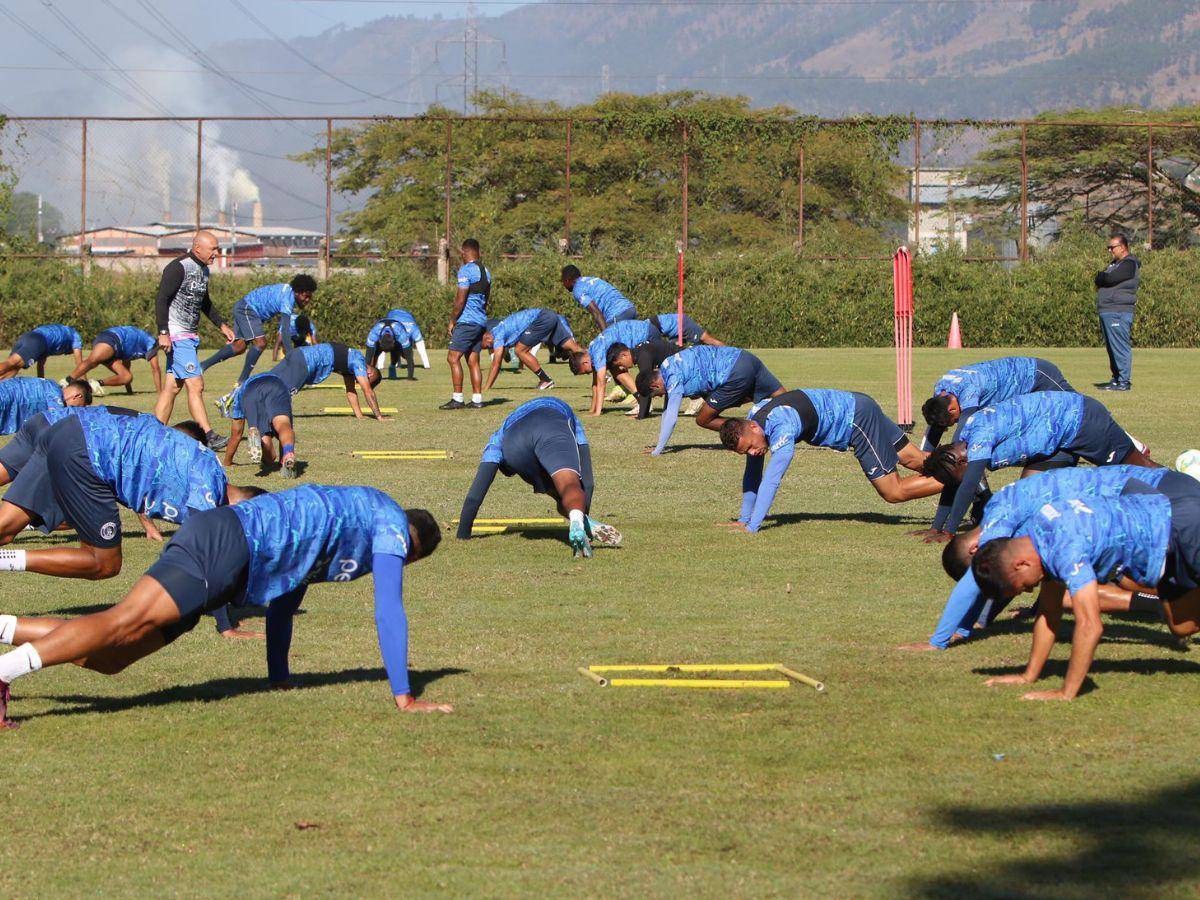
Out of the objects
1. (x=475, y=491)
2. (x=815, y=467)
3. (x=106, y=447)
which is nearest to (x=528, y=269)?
(x=815, y=467)

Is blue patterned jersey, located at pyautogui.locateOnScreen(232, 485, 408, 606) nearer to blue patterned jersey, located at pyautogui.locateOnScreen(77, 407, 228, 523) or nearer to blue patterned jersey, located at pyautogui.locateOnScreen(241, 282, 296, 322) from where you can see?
blue patterned jersey, located at pyautogui.locateOnScreen(77, 407, 228, 523)

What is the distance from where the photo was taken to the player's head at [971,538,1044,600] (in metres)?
7.54

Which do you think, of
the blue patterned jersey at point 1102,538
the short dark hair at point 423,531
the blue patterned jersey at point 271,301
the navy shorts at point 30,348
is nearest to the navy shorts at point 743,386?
the blue patterned jersey at point 271,301

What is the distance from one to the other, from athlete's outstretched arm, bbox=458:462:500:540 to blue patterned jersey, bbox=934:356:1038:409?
373 cm

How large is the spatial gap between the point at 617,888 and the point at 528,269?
32308 millimetres

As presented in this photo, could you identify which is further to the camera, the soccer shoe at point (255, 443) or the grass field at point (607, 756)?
the soccer shoe at point (255, 443)

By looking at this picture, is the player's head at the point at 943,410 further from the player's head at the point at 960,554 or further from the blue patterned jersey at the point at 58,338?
the blue patterned jersey at the point at 58,338

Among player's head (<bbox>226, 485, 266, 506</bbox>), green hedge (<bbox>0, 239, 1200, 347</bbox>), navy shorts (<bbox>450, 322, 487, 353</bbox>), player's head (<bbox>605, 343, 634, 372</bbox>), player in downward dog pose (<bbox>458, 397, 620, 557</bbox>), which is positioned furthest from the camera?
green hedge (<bbox>0, 239, 1200, 347</bbox>)

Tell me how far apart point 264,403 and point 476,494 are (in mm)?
4606

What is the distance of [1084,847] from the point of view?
595 centimetres

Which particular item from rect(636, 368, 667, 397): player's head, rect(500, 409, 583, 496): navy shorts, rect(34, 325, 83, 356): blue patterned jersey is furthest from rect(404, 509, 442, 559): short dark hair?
rect(34, 325, 83, 356): blue patterned jersey

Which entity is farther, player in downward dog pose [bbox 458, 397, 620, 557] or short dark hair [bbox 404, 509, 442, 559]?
player in downward dog pose [bbox 458, 397, 620, 557]

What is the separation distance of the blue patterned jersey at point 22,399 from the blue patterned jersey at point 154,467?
14.0 feet

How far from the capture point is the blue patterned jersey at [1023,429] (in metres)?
11.3
